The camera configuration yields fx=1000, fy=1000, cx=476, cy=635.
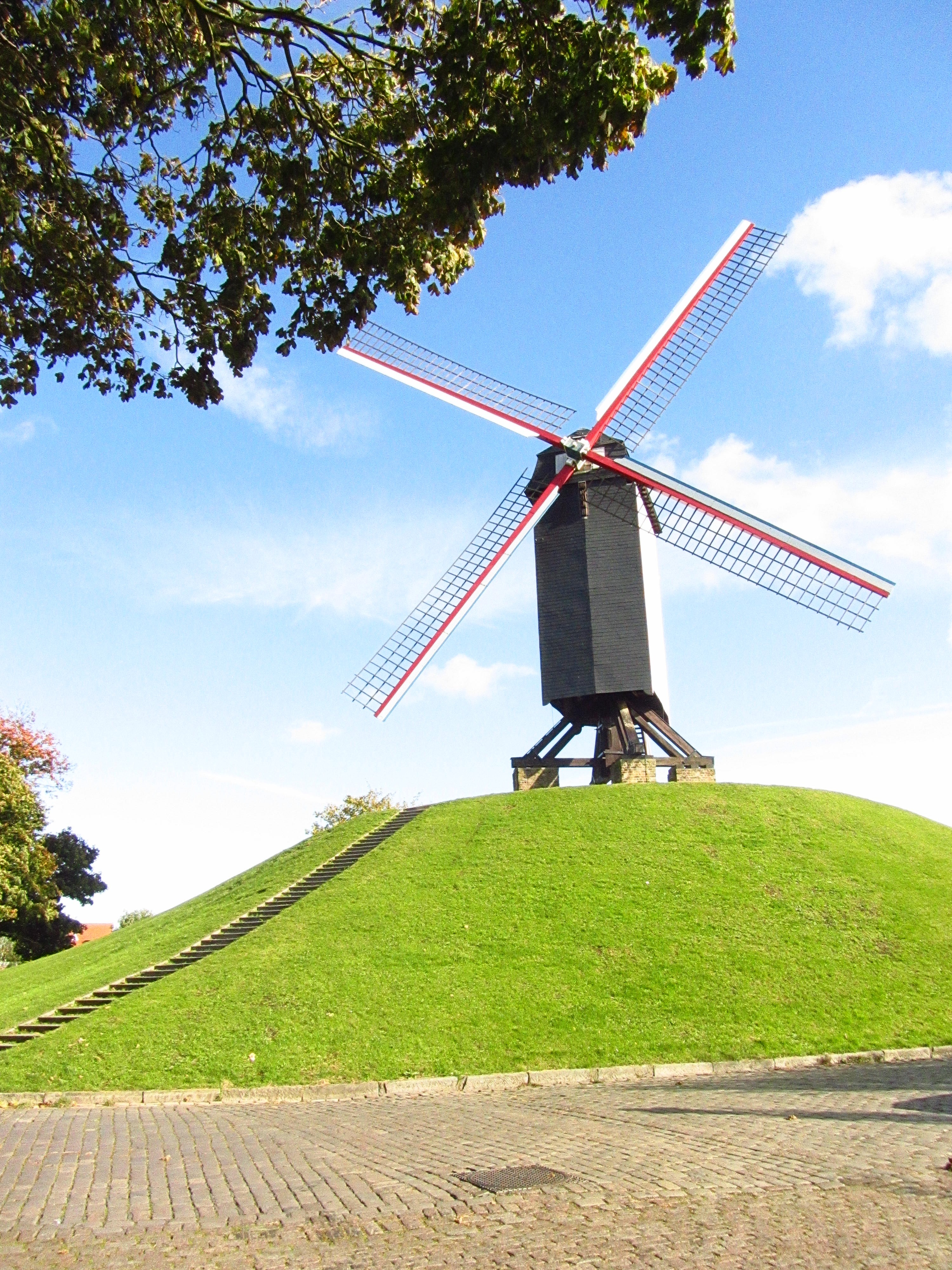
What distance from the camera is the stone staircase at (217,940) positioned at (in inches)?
820

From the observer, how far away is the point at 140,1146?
12.1 m

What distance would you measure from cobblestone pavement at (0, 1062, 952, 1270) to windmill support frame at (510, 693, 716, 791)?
49.1ft

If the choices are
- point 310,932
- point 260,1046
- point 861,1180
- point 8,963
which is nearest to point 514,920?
point 310,932

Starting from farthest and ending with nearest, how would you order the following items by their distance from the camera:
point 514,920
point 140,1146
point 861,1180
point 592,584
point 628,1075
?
point 592,584 → point 514,920 → point 628,1075 → point 140,1146 → point 861,1180

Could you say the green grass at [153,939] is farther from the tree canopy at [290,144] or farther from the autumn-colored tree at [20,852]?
the tree canopy at [290,144]

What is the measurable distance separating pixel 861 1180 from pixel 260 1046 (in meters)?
11.9

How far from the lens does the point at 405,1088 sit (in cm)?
1694

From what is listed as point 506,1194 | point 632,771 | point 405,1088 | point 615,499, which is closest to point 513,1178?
point 506,1194

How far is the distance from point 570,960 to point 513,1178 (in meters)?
11.3

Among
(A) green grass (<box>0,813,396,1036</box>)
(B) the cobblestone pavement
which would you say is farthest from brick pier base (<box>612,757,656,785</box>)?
(B) the cobblestone pavement

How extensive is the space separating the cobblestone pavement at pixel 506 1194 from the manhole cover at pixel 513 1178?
15cm

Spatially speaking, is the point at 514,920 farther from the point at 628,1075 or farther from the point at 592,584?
the point at 592,584

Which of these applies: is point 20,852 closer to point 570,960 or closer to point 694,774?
point 694,774

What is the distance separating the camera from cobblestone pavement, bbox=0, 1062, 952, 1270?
24.9 feet
